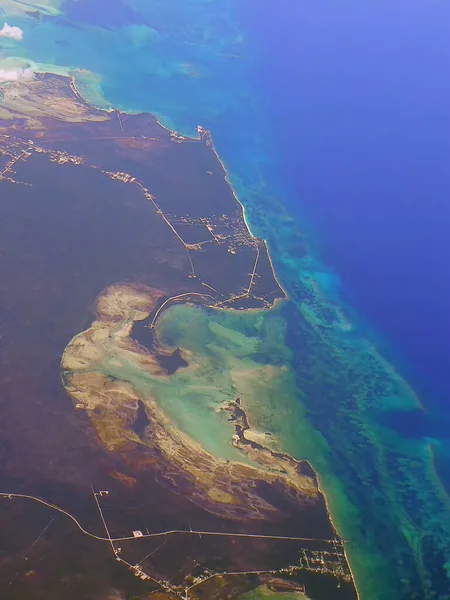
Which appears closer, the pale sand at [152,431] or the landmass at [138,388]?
the landmass at [138,388]

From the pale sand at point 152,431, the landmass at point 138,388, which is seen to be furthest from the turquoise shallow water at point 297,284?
the pale sand at point 152,431

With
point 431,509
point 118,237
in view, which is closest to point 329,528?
point 431,509

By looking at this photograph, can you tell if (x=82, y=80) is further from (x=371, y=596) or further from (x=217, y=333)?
(x=371, y=596)

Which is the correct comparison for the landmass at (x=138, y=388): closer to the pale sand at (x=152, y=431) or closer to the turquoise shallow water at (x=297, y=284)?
the pale sand at (x=152, y=431)

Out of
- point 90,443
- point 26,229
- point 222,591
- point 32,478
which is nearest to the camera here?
point 222,591

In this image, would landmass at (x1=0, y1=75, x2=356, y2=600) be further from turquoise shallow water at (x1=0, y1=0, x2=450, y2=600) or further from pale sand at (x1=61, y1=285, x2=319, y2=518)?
turquoise shallow water at (x1=0, y1=0, x2=450, y2=600)

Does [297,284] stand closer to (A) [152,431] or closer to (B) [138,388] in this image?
(B) [138,388]
